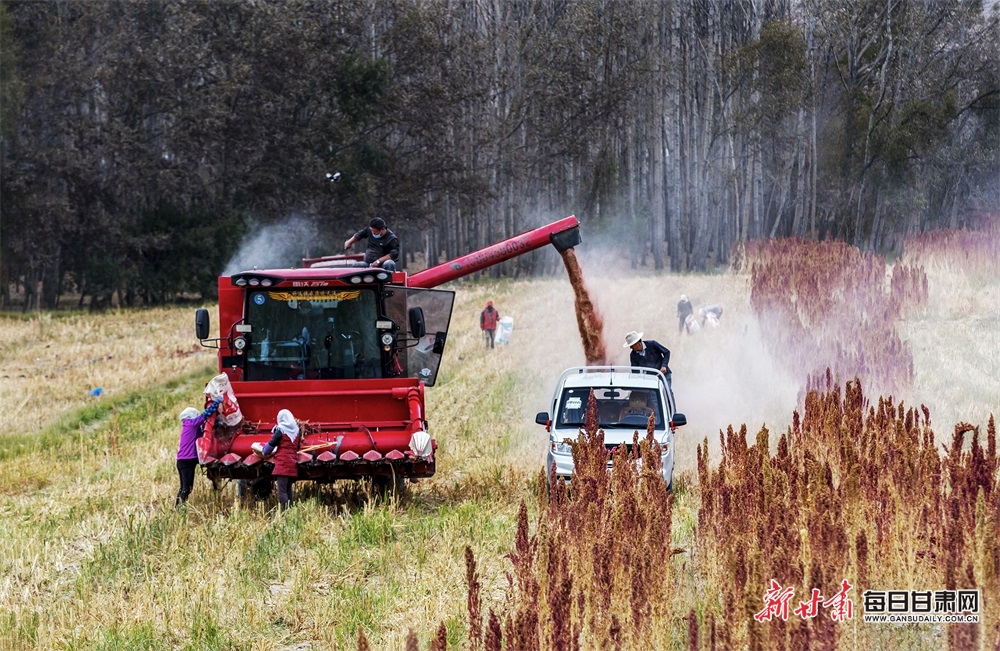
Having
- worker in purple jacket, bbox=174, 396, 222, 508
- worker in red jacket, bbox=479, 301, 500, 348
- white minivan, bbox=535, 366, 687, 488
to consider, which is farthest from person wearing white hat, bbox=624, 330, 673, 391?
worker in red jacket, bbox=479, 301, 500, 348

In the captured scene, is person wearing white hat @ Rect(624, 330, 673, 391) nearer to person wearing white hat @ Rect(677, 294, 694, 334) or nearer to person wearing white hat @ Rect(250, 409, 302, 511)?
person wearing white hat @ Rect(250, 409, 302, 511)

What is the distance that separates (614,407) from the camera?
1334 cm

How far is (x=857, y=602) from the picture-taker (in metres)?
5.96

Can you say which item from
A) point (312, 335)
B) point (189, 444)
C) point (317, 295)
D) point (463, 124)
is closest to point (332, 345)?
point (312, 335)

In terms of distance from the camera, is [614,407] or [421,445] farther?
[614,407]

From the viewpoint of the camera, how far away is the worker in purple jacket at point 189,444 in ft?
40.6

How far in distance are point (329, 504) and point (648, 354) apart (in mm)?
4427

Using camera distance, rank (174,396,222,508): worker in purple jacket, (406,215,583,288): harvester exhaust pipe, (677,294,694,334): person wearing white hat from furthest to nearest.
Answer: (677,294,694,334): person wearing white hat
(406,215,583,288): harvester exhaust pipe
(174,396,222,508): worker in purple jacket

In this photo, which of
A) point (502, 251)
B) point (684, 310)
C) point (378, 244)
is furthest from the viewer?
point (684, 310)

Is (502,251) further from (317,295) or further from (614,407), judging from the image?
(614,407)

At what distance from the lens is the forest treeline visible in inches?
1923

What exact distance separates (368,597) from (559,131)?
52.8 metres

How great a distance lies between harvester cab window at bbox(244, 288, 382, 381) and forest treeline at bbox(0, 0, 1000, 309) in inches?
1390

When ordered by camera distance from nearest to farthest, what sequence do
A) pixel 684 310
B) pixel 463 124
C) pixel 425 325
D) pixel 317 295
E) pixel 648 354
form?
pixel 425 325
pixel 317 295
pixel 648 354
pixel 684 310
pixel 463 124
